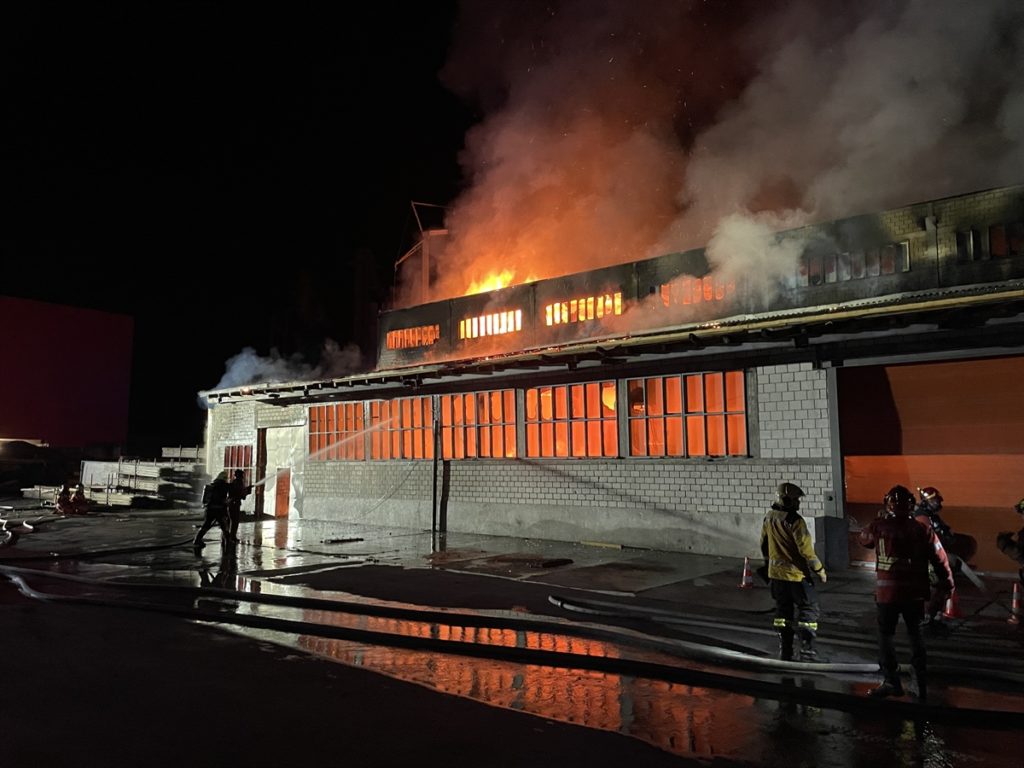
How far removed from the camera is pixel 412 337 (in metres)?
25.5

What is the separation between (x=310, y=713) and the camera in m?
4.85

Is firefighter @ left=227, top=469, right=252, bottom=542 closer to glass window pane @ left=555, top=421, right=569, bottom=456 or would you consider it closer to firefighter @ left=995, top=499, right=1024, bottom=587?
glass window pane @ left=555, top=421, right=569, bottom=456

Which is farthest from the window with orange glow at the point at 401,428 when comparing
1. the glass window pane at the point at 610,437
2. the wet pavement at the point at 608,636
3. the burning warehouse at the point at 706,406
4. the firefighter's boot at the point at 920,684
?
the firefighter's boot at the point at 920,684

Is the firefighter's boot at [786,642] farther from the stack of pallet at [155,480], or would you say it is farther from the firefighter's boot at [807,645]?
the stack of pallet at [155,480]

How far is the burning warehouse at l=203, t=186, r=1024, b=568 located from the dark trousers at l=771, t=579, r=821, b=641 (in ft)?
14.2

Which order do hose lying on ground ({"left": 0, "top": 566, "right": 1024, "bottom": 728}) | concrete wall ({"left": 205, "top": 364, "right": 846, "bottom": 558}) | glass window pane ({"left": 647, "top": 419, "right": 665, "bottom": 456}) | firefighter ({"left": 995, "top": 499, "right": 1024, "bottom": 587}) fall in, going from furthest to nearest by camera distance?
glass window pane ({"left": 647, "top": 419, "right": 665, "bottom": 456}) < concrete wall ({"left": 205, "top": 364, "right": 846, "bottom": 558}) < firefighter ({"left": 995, "top": 499, "right": 1024, "bottom": 587}) < hose lying on ground ({"left": 0, "top": 566, "right": 1024, "bottom": 728})

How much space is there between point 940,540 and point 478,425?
9251 millimetres

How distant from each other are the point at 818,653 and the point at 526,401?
28.3ft

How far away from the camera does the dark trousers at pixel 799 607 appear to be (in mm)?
5887

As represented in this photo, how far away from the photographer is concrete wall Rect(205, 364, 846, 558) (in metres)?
10.4

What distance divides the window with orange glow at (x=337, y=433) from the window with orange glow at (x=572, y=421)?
531 cm

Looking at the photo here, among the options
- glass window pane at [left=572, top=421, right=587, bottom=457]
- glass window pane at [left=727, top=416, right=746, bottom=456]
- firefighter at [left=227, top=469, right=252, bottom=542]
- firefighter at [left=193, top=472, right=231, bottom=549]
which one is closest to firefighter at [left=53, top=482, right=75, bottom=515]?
firefighter at [left=193, top=472, right=231, bottom=549]

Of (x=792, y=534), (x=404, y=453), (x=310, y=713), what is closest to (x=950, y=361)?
(x=792, y=534)

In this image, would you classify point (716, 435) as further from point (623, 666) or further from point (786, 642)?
point (623, 666)
